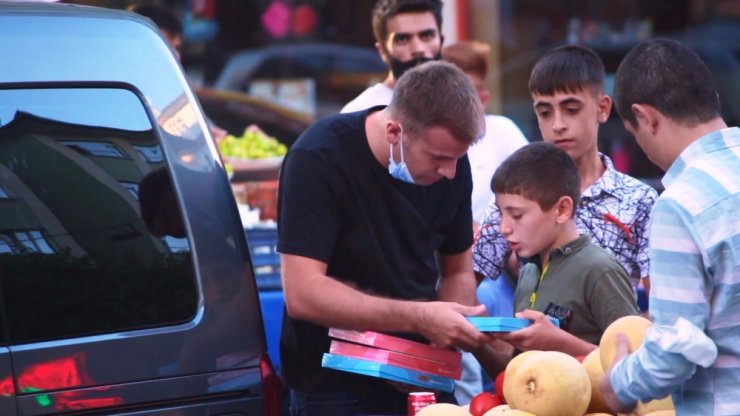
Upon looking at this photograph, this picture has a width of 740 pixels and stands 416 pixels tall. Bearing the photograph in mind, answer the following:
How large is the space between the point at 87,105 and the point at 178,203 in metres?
0.33

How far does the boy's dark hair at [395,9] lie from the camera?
559 centimetres

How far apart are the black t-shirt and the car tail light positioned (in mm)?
309

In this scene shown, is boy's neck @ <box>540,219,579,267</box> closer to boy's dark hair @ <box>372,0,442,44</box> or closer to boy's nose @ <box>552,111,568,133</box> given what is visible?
boy's nose @ <box>552,111,568,133</box>

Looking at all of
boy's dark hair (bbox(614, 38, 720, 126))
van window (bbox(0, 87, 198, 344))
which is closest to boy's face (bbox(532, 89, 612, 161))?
boy's dark hair (bbox(614, 38, 720, 126))

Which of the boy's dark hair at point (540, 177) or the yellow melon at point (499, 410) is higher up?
the boy's dark hair at point (540, 177)

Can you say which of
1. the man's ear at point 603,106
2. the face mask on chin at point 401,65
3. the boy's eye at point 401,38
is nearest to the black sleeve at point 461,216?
the man's ear at point 603,106

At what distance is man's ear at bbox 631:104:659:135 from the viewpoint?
2.71 m

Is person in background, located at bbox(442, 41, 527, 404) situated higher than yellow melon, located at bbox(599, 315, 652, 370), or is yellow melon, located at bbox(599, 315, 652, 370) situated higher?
yellow melon, located at bbox(599, 315, 652, 370)

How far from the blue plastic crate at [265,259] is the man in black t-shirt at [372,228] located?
1201 millimetres

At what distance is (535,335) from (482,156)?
6.79 feet

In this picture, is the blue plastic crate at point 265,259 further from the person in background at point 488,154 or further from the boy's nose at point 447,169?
the boy's nose at point 447,169

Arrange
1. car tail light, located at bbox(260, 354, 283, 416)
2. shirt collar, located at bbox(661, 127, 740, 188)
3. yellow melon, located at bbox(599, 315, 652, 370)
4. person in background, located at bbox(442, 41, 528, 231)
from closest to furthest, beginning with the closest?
shirt collar, located at bbox(661, 127, 740, 188)
yellow melon, located at bbox(599, 315, 652, 370)
car tail light, located at bbox(260, 354, 283, 416)
person in background, located at bbox(442, 41, 528, 231)

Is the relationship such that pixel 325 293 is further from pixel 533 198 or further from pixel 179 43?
pixel 179 43

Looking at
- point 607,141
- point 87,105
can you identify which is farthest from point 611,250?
point 607,141
